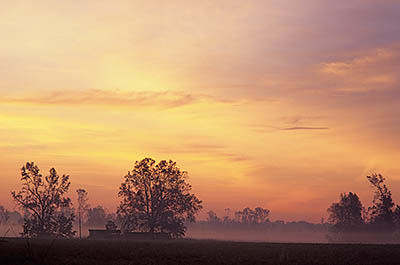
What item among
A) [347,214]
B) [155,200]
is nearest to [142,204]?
[155,200]

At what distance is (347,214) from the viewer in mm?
129750

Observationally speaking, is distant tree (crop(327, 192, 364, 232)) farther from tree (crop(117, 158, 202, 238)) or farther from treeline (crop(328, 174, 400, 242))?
tree (crop(117, 158, 202, 238))

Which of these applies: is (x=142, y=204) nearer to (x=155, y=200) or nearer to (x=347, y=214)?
(x=155, y=200)

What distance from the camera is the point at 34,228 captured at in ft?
318

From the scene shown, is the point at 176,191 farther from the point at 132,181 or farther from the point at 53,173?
the point at 53,173

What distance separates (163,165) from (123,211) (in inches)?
515

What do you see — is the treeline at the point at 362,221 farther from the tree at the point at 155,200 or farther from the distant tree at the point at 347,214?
the tree at the point at 155,200

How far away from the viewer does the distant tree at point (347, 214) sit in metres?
127

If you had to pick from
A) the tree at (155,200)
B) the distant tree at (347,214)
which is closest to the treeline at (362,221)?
the distant tree at (347,214)

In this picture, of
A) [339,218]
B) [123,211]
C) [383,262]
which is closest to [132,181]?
[123,211]

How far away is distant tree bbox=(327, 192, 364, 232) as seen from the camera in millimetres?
127250

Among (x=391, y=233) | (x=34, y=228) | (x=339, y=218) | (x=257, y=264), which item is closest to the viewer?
(x=257, y=264)

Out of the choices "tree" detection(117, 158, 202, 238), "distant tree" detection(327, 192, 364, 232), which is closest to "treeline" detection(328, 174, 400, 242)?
"distant tree" detection(327, 192, 364, 232)

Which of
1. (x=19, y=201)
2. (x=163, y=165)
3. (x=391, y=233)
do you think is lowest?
(x=391, y=233)
